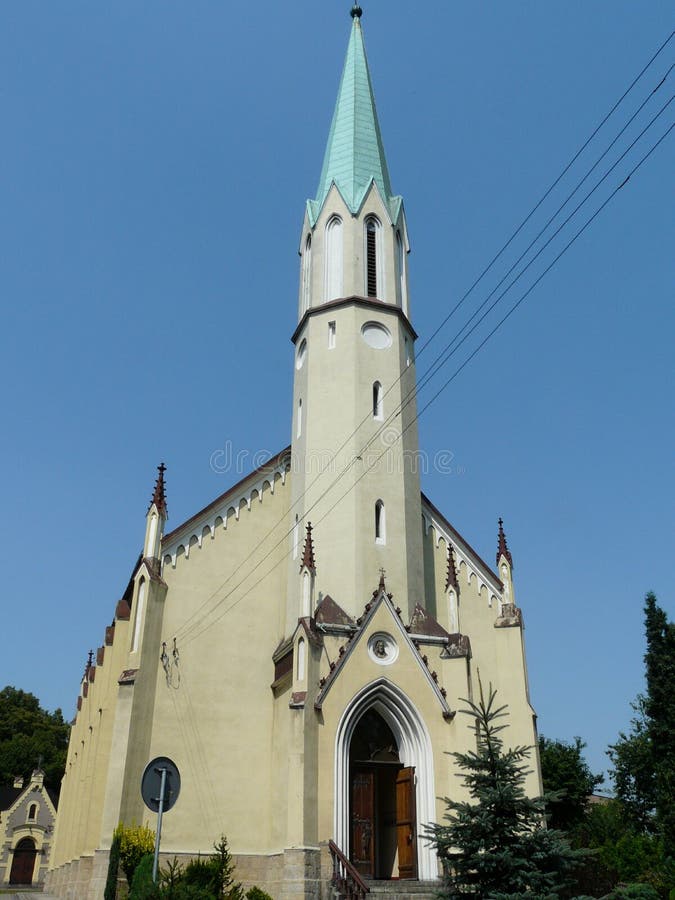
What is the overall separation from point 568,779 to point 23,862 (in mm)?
43881

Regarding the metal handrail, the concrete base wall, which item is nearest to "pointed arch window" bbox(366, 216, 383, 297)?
the metal handrail

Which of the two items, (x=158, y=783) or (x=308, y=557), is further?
(x=308, y=557)

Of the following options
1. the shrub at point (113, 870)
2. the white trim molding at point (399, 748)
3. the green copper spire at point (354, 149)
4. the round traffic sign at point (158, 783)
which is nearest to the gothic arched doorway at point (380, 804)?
the white trim molding at point (399, 748)

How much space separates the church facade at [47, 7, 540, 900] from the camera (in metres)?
20.6

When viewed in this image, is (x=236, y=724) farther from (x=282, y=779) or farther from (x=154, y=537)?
(x=154, y=537)

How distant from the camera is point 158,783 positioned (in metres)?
12.0

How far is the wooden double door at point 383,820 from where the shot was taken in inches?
800

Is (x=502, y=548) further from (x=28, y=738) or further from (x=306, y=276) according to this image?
(x=28, y=738)

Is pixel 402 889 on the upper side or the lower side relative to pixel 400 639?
lower

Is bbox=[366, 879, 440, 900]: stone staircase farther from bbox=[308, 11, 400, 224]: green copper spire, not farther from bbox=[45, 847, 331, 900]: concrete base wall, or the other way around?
bbox=[308, 11, 400, 224]: green copper spire

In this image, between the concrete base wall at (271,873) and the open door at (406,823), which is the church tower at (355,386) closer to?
the open door at (406,823)

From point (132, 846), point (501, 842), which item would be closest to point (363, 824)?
point (132, 846)

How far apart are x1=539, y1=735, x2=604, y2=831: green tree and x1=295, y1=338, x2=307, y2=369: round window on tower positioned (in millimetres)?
22101

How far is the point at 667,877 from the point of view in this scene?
2252 centimetres
